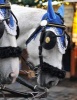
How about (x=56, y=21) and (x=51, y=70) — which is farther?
(x=56, y=21)

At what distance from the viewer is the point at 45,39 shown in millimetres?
4344

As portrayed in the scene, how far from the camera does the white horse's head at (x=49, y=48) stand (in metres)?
4.34

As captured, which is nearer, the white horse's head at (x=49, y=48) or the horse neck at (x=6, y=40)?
the horse neck at (x=6, y=40)

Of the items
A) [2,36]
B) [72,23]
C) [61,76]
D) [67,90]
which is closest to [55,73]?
[61,76]

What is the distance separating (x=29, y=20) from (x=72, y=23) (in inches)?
260

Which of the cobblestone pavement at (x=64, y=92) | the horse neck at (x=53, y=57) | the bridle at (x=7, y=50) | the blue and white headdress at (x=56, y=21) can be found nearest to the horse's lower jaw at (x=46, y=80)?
the horse neck at (x=53, y=57)

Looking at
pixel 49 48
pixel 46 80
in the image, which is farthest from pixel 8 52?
pixel 46 80

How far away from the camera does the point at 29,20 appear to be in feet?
14.9

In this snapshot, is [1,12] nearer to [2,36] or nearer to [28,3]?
[2,36]

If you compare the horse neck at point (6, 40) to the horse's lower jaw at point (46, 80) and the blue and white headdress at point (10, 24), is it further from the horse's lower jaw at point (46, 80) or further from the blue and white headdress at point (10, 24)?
the horse's lower jaw at point (46, 80)

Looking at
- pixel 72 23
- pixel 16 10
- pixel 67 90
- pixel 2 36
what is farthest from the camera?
pixel 72 23

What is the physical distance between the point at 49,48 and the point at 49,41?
0.27ft

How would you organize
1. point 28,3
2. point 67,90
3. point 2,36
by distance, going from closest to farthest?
1. point 2,36
2. point 28,3
3. point 67,90

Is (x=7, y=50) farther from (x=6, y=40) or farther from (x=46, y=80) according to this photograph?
(x=46, y=80)
